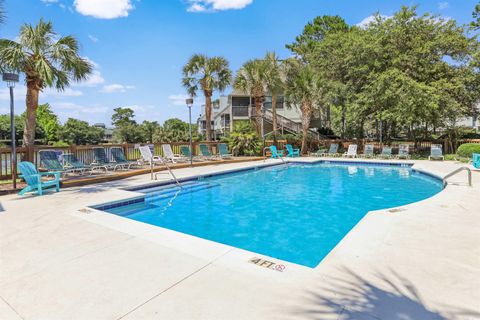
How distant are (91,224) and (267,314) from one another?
12.3 feet

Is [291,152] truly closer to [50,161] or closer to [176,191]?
[176,191]

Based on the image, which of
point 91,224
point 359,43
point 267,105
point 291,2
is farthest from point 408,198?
point 267,105

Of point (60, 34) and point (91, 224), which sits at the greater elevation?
point (60, 34)

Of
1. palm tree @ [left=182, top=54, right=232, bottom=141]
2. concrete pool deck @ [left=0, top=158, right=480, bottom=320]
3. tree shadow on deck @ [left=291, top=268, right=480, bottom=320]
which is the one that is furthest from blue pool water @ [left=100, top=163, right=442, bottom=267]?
palm tree @ [left=182, top=54, right=232, bottom=141]

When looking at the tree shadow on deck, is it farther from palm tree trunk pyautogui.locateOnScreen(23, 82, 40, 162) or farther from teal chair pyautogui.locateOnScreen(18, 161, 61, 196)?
palm tree trunk pyautogui.locateOnScreen(23, 82, 40, 162)

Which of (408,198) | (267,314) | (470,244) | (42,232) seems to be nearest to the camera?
(267,314)

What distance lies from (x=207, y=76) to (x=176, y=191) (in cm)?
1196

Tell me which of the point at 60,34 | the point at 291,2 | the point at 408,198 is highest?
the point at 291,2

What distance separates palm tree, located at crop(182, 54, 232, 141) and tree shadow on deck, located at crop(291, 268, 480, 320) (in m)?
17.1

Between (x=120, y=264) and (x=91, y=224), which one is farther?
(x=91, y=224)

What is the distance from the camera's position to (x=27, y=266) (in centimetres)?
326

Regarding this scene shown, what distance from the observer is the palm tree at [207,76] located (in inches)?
755

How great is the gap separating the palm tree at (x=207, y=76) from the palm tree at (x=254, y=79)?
2.77 ft

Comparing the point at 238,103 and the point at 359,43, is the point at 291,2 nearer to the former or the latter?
the point at 359,43
